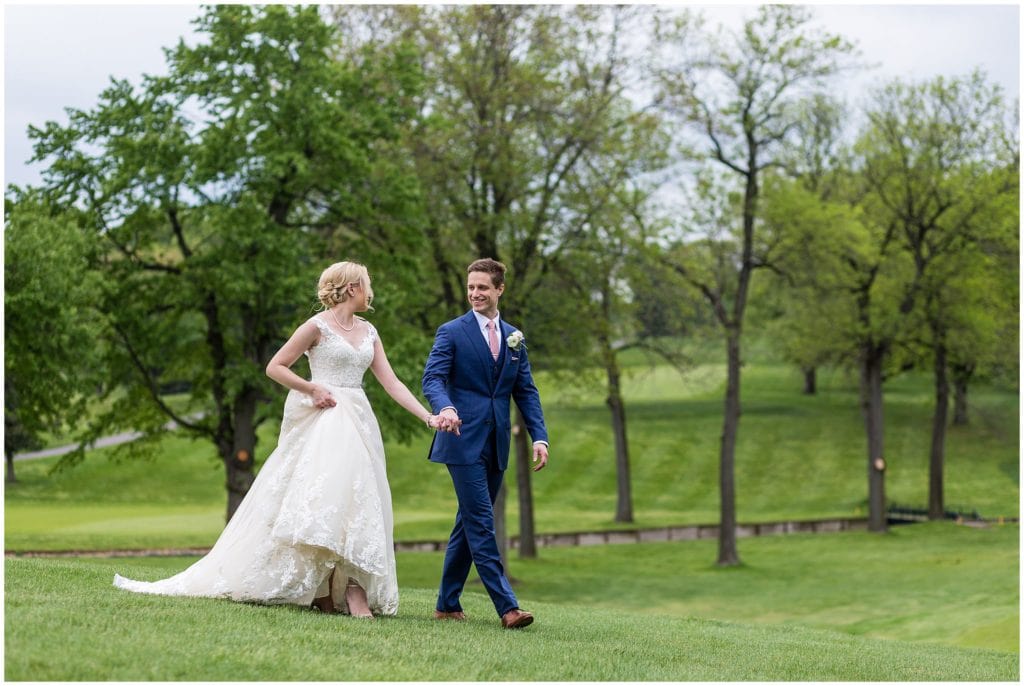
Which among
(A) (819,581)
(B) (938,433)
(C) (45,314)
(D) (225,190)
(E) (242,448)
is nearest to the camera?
(C) (45,314)

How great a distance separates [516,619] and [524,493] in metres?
23.8

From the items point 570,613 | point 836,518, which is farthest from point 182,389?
point 570,613

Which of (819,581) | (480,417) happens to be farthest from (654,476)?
(480,417)

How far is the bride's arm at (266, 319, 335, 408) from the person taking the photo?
29.0ft

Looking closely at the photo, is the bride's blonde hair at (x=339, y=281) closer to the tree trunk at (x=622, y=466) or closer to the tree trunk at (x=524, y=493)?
the tree trunk at (x=524, y=493)

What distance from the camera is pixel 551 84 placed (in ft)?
96.0

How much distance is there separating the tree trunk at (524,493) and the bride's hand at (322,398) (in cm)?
2246

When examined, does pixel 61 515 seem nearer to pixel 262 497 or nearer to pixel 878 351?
pixel 878 351

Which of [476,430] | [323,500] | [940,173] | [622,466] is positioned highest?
[940,173]

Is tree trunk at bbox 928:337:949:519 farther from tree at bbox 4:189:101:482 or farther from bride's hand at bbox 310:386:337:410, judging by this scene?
bride's hand at bbox 310:386:337:410

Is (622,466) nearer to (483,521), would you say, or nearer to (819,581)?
(819,581)

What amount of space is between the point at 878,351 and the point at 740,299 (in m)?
10.4

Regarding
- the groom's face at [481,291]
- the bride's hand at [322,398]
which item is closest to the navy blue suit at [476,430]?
the groom's face at [481,291]

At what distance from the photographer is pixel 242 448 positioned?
25516 millimetres
